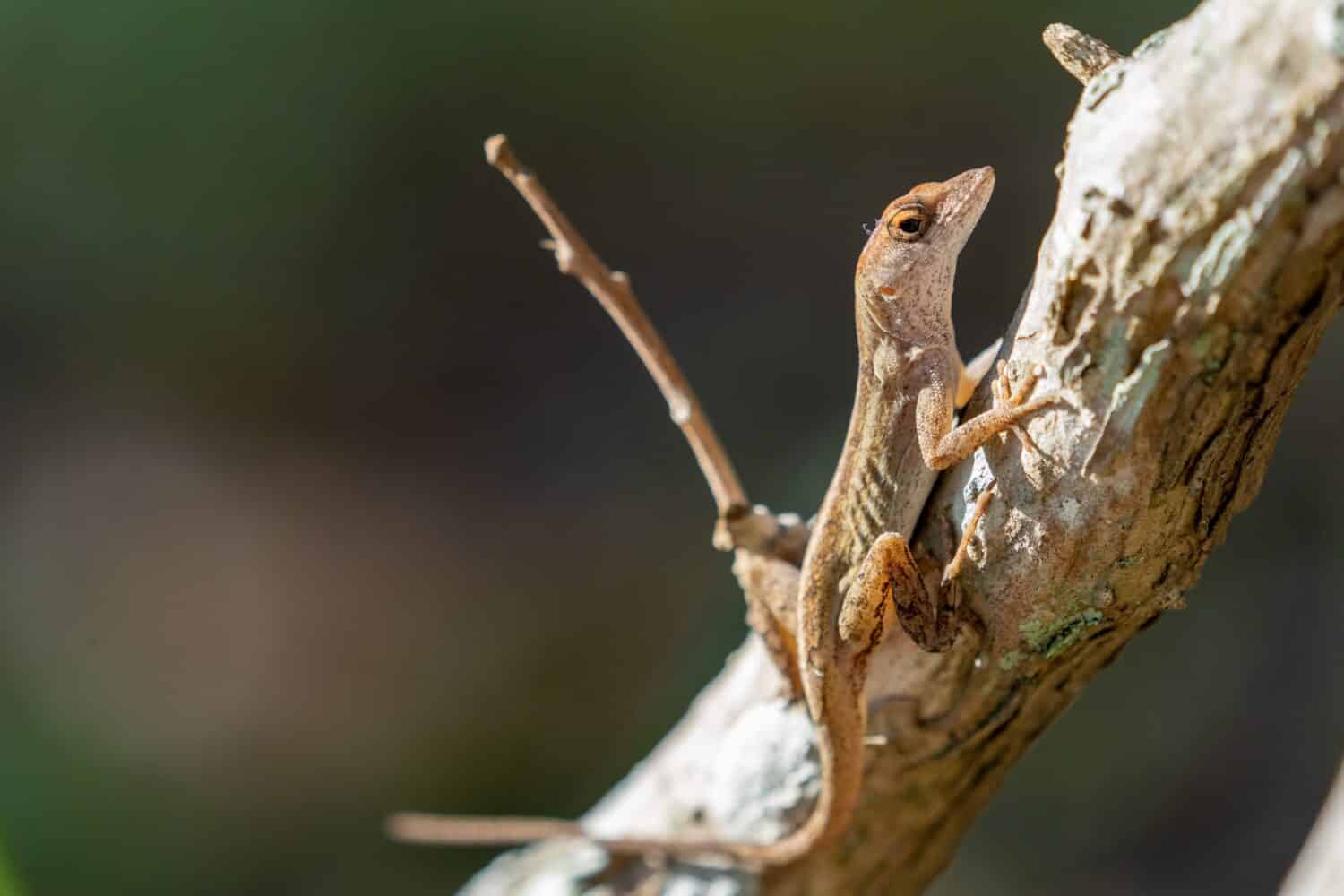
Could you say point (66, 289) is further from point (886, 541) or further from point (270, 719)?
point (886, 541)

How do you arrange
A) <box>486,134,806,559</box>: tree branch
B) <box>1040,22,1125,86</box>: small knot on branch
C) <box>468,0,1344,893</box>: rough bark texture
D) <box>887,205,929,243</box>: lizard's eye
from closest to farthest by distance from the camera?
<box>468,0,1344,893</box>: rough bark texture < <box>1040,22,1125,86</box>: small knot on branch < <box>887,205,929,243</box>: lizard's eye < <box>486,134,806,559</box>: tree branch

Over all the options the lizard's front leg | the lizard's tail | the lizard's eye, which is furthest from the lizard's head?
the lizard's tail

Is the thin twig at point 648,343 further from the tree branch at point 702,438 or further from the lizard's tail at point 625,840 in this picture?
the lizard's tail at point 625,840

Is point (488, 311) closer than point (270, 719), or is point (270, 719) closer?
point (270, 719)

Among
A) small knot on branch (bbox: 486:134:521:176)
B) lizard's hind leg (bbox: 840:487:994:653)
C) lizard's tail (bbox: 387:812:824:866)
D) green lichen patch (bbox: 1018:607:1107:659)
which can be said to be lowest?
lizard's tail (bbox: 387:812:824:866)

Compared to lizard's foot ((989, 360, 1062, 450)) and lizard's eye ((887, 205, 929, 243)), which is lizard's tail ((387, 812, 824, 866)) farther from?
lizard's eye ((887, 205, 929, 243))

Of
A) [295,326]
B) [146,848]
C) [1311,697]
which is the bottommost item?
[1311,697]

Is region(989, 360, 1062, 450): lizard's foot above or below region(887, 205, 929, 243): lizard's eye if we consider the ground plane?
below

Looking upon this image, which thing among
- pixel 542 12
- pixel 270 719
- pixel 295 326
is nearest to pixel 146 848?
pixel 270 719
